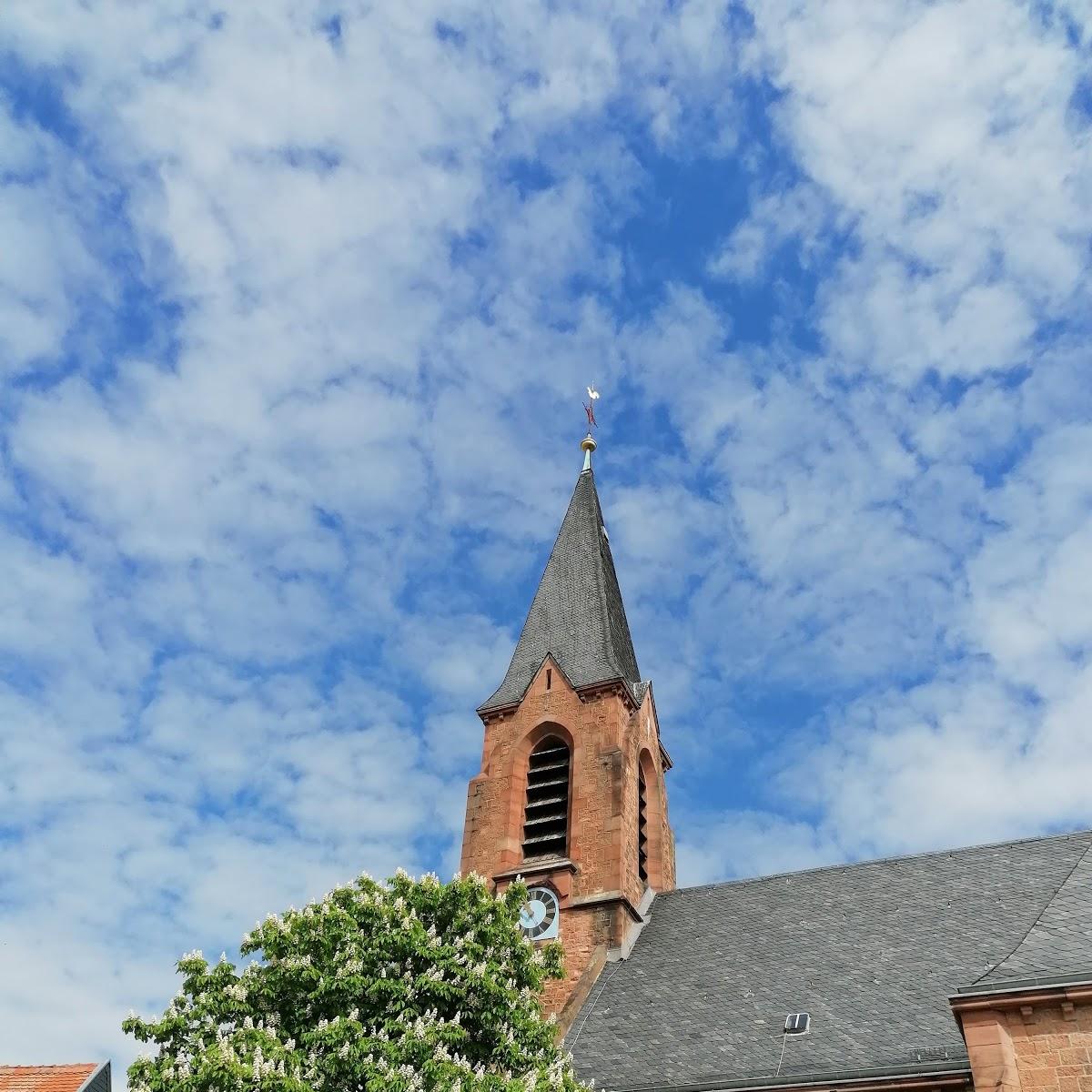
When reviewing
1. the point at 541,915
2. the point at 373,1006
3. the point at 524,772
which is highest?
the point at 524,772

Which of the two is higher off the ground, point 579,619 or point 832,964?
point 579,619

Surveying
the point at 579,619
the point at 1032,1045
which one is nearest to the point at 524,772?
the point at 579,619

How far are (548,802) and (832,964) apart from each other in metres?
8.31

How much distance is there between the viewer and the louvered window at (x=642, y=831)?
86.0ft

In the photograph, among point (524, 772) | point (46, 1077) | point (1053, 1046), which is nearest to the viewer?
point (1053, 1046)

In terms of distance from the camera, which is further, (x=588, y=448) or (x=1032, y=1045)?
(x=588, y=448)

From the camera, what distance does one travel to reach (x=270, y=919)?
15.4m

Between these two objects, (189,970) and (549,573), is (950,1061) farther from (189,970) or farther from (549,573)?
(549,573)

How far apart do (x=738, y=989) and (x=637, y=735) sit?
7.95m

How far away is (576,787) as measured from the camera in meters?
25.7

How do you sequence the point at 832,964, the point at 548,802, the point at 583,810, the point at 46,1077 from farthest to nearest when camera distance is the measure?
the point at 548,802 < the point at 583,810 < the point at 832,964 < the point at 46,1077

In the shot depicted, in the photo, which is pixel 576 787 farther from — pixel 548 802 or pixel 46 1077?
pixel 46 1077

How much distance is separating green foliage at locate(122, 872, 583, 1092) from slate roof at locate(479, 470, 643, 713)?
11.9 meters

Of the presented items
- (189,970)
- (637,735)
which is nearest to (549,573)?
(637,735)
